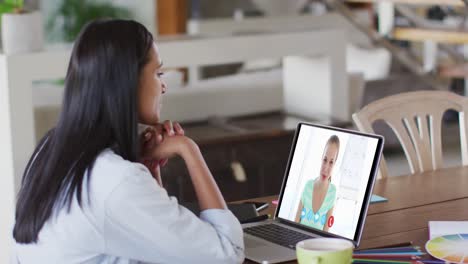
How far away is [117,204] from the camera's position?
1.77 meters

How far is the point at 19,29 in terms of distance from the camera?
3.88 meters

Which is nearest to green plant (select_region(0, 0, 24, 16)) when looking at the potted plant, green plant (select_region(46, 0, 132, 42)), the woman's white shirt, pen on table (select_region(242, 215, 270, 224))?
the potted plant

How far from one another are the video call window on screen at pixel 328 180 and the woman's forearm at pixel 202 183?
11.0 inches

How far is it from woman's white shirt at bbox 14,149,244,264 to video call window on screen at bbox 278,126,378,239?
31 centimetres

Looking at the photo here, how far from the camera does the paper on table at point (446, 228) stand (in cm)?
216

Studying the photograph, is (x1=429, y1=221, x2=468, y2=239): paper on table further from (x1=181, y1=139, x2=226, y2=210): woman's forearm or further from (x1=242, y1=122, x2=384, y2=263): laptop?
(x1=181, y1=139, x2=226, y2=210): woman's forearm

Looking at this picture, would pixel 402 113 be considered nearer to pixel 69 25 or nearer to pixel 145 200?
pixel 145 200

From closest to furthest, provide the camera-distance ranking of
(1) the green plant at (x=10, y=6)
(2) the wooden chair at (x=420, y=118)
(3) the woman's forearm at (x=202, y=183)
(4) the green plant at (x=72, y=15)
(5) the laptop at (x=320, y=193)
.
A: (3) the woman's forearm at (x=202, y=183), (5) the laptop at (x=320, y=193), (2) the wooden chair at (x=420, y=118), (1) the green plant at (x=10, y=6), (4) the green plant at (x=72, y=15)

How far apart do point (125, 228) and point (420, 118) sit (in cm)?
161

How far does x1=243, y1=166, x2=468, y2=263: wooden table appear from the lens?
218 cm

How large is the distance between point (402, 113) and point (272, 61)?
173 inches

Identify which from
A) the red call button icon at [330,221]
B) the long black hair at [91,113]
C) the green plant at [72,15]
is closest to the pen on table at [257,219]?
the red call button icon at [330,221]

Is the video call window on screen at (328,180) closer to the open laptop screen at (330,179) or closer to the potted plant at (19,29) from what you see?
the open laptop screen at (330,179)

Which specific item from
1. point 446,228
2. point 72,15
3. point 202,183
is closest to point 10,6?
point 202,183
